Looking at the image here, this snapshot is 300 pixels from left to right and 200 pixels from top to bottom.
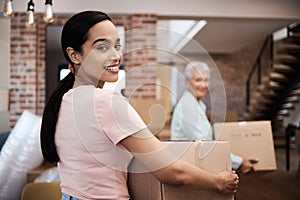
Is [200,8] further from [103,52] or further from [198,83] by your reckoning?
[103,52]

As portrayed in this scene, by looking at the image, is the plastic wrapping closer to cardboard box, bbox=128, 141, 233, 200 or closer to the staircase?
cardboard box, bbox=128, 141, 233, 200

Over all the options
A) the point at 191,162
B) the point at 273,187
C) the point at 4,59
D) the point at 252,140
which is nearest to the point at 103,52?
the point at 191,162

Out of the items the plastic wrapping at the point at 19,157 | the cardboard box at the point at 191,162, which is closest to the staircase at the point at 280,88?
the plastic wrapping at the point at 19,157

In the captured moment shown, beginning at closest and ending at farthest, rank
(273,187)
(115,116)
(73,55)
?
(115,116), (73,55), (273,187)

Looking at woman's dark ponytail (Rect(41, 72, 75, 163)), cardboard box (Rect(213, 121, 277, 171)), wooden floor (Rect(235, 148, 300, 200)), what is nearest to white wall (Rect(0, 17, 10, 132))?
wooden floor (Rect(235, 148, 300, 200))

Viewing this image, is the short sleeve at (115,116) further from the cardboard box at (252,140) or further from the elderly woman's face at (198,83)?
the elderly woman's face at (198,83)

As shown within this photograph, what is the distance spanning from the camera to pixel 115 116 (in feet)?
3.16

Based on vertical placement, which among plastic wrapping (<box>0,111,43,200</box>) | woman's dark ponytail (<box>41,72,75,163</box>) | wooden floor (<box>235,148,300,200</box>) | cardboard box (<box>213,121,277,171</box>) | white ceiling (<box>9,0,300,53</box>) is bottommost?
wooden floor (<box>235,148,300,200</box>)

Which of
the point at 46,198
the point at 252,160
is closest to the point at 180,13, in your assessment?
the point at 252,160

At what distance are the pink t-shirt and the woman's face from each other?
2.0 inches

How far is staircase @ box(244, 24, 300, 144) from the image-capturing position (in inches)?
325

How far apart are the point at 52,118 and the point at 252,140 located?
4.66 feet

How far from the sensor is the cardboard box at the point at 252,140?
222cm

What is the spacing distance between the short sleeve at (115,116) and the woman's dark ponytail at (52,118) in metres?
0.18
